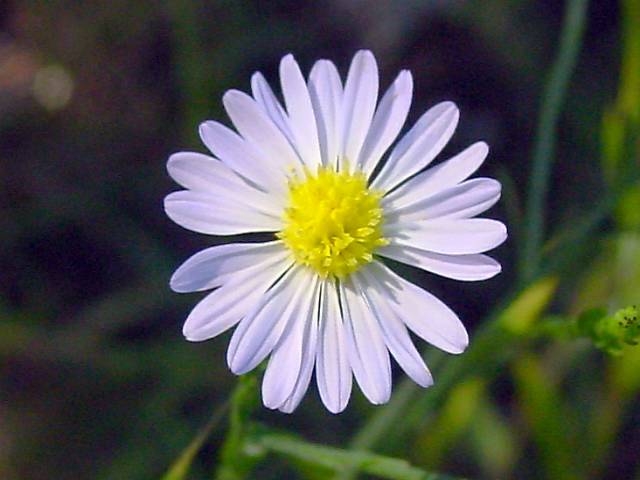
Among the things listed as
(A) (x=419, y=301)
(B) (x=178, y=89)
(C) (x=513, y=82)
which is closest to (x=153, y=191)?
(B) (x=178, y=89)

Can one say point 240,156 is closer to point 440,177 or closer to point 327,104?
point 327,104

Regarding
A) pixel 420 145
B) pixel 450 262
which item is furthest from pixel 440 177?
pixel 450 262

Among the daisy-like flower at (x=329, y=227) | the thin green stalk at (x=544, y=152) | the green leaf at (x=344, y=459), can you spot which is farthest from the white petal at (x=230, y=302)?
the thin green stalk at (x=544, y=152)

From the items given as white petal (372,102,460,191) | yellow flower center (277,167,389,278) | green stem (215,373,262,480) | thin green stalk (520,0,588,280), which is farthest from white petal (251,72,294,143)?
thin green stalk (520,0,588,280)

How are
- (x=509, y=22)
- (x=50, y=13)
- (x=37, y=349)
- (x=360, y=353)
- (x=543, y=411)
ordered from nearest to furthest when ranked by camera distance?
(x=360, y=353), (x=543, y=411), (x=37, y=349), (x=50, y=13), (x=509, y=22)

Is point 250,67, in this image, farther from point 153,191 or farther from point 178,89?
point 153,191

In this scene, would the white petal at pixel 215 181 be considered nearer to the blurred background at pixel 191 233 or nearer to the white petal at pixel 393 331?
the white petal at pixel 393 331

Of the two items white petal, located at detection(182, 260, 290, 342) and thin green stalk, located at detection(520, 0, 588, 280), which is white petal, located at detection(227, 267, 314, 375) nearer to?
white petal, located at detection(182, 260, 290, 342)
